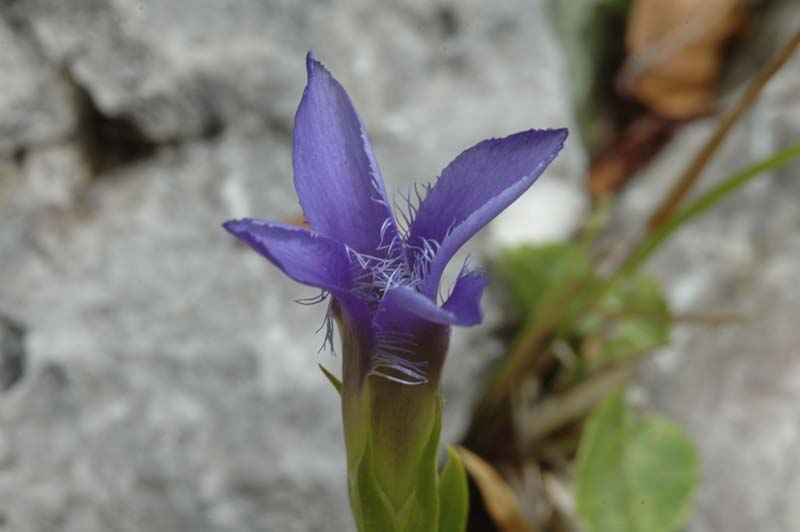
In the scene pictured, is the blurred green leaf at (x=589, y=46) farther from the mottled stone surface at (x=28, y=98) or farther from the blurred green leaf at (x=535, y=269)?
the mottled stone surface at (x=28, y=98)

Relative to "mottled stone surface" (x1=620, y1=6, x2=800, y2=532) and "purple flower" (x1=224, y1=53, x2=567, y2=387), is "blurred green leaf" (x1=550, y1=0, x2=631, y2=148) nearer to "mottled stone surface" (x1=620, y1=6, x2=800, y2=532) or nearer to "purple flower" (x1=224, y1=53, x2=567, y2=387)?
"mottled stone surface" (x1=620, y1=6, x2=800, y2=532)

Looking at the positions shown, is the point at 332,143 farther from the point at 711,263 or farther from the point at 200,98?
the point at 711,263

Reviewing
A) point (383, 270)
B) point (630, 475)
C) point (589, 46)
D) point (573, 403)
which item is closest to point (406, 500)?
point (383, 270)

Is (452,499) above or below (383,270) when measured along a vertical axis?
below

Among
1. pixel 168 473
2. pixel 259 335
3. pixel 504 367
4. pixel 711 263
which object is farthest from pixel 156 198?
pixel 711 263

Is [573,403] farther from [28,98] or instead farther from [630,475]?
[28,98]
